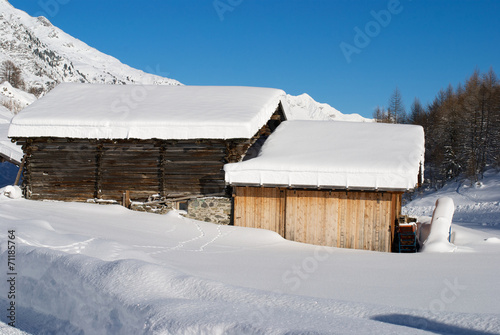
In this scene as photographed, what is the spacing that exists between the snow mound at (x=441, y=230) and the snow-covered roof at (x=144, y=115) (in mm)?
6584

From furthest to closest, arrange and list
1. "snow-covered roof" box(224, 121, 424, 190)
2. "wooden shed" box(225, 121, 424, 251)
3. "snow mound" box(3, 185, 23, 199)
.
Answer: "snow mound" box(3, 185, 23, 199) < "wooden shed" box(225, 121, 424, 251) < "snow-covered roof" box(224, 121, 424, 190)

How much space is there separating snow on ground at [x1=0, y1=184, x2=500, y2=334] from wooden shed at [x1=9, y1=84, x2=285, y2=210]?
4043 mm

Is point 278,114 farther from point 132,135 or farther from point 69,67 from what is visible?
point 69,67

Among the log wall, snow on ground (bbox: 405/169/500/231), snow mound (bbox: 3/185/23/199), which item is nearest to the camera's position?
snow mound (bbox: 3/185/23/199)

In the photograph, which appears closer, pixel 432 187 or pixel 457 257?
pixel 457 257

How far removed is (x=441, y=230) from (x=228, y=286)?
31.4 feet

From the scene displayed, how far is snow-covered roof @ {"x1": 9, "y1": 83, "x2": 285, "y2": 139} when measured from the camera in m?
14.9

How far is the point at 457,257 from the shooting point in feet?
33.1

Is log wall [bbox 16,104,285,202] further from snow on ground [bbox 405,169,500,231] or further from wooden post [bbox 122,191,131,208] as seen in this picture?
snow on ground [bbox 405,169,500,231]

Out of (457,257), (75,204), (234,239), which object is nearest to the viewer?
(457,257)

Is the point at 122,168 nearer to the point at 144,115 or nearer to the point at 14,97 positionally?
the point at 144,115

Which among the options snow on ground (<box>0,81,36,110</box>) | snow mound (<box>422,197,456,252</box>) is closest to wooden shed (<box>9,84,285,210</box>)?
snow mound (<box>422,197,456,252</box>)

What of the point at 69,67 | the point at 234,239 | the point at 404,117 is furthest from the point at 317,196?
the point at 69,67

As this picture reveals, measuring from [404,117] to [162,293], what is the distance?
6789cm
